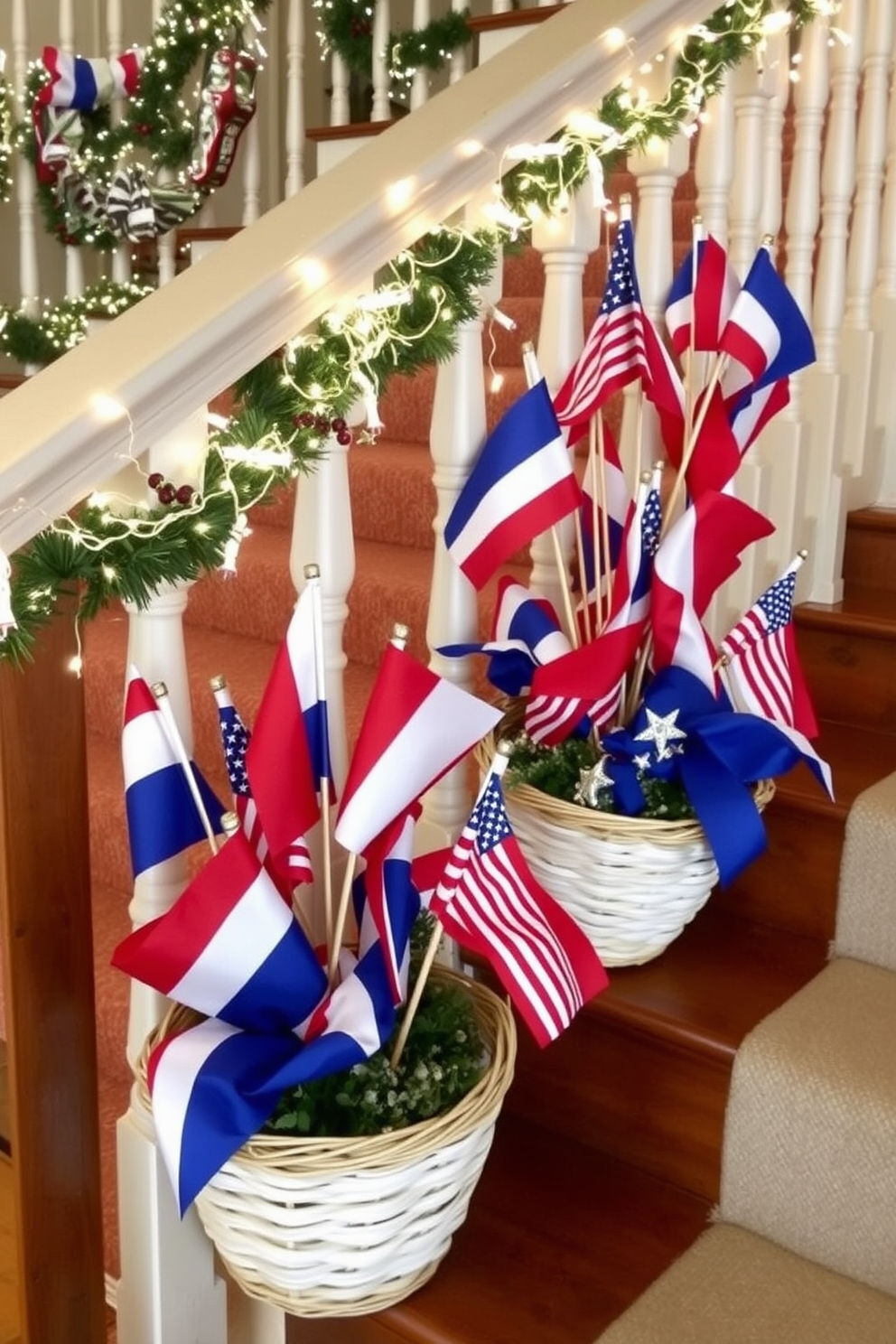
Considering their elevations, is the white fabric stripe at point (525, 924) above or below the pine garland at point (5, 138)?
below

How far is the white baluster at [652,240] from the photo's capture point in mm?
1457

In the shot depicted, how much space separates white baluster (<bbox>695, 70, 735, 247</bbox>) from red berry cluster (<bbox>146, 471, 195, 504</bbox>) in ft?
2.85

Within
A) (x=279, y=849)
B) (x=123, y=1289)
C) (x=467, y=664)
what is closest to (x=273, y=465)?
(x=279, y=849)

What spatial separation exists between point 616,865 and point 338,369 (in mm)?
545

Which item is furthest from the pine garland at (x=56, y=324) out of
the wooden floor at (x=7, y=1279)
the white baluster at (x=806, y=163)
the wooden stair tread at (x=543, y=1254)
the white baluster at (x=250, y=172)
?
the wooden stair tread at (x=543, y=1254)

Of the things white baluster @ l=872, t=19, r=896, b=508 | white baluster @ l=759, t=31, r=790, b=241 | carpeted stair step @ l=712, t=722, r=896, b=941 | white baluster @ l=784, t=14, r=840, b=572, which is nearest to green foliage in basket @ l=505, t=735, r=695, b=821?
carpeted stair step @ l=712, t=722, r=896, b=941

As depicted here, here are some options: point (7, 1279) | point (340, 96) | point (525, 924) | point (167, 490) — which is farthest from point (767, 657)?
point (340, 96)

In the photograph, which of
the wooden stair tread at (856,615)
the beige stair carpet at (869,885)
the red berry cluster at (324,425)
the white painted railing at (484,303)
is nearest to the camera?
the white painted railing at (484,303)

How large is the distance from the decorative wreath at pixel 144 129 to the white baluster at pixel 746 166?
1.83 metres

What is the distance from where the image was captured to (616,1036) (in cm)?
133

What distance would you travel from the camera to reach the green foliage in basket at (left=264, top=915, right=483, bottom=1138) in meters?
1.04

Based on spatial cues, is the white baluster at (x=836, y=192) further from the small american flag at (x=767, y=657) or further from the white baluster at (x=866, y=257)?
the small american flag at (x=767, y=657)

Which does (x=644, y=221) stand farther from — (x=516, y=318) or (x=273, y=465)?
(x=516, y=318)

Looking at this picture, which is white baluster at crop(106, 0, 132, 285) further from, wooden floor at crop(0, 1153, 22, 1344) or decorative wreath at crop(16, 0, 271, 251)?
wooden floor at crop(0, 1153, 22, 1344)
